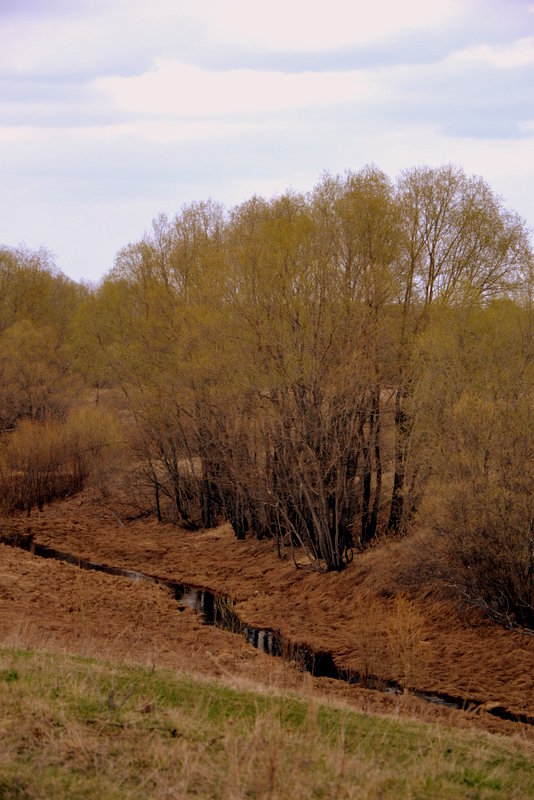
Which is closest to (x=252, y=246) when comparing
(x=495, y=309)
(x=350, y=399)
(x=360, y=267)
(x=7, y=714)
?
(x=360, y=267)

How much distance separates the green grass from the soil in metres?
2.48

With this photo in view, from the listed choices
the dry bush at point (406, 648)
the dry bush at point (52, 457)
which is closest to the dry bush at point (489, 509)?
the dry bush at point (406, 648)

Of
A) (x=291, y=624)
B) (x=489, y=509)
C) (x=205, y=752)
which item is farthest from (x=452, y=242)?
(x=205, y=752)

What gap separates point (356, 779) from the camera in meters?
6.75

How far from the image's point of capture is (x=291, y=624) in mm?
20891

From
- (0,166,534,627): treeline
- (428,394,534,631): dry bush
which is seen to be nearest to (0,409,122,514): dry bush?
(0,166,534,627): treeline

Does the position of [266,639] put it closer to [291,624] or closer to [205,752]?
[291,624]

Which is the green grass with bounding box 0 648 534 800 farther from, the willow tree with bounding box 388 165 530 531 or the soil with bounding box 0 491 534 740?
the willow tree with bounding box 388 165 530 531

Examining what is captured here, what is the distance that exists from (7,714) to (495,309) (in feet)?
66.8

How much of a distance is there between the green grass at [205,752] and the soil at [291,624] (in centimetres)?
248

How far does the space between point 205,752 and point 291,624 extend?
14.0m

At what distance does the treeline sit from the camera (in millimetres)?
19781

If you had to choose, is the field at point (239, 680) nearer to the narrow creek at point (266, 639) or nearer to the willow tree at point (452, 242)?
the narrow creek at point (266, 639)

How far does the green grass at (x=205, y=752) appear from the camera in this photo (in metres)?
6.36
